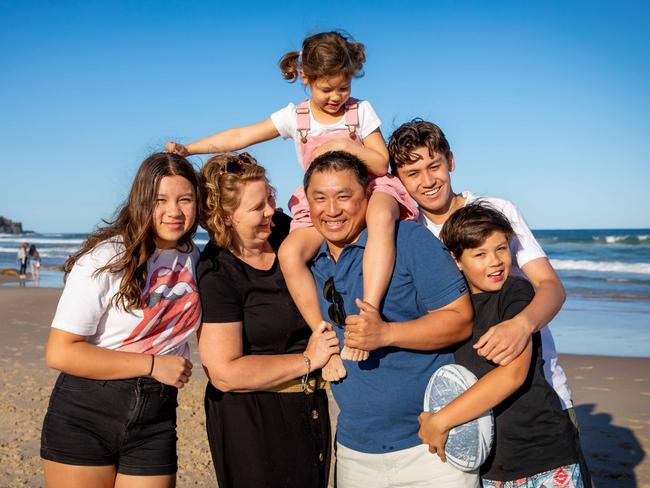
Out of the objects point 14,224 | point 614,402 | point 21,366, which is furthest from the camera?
point 14,224

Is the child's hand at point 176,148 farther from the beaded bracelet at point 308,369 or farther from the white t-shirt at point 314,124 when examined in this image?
the beaded bracelet at point 308,369

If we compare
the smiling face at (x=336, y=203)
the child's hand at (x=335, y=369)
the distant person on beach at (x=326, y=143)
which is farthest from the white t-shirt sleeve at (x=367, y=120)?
the child's hand at (x=335, y=369)

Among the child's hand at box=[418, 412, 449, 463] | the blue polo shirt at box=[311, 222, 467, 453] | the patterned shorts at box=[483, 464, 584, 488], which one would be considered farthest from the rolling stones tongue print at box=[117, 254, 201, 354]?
the patterned shorts at box=[483, 464, 584, 488]

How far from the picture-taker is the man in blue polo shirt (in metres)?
2.67

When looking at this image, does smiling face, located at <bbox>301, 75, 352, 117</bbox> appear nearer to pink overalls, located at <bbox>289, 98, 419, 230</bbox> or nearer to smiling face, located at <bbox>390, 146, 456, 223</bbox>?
pink overalls, located at <bbox>289, 98, 419, 230</bbox>

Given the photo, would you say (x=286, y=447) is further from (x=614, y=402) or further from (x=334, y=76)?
(x=614, y=402)

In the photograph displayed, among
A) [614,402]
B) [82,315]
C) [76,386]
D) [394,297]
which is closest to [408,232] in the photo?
[394,297]

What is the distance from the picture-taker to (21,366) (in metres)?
9.89

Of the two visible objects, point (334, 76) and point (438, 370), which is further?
point (334, 76)

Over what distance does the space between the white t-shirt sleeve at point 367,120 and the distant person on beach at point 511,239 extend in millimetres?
278

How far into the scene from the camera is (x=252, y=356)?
306 centimetres

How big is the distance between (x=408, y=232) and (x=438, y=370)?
63cm

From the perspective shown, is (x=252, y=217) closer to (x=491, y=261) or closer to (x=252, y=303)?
(x=252, y=303)

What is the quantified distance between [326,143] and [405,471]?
5.92 feet
